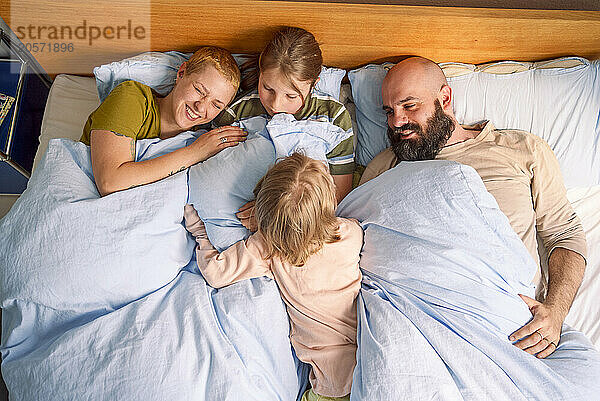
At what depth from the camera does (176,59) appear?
5.13 ft

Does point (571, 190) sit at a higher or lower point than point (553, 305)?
higher

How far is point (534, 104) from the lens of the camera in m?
1.57

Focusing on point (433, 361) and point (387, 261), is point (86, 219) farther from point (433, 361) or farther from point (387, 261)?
point (433, 361)

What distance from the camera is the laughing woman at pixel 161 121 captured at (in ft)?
4.25

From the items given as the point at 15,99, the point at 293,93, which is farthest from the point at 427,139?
the point at 15,99

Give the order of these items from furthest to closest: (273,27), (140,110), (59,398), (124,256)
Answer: (273,27), (140,110), (124,256), (59,398)

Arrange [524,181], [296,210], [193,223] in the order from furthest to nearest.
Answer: [524,181], [193,223], [296,210]

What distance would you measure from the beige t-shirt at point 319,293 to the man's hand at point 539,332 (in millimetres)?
419

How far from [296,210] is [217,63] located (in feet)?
1.94

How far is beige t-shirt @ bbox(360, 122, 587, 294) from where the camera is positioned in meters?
1.42

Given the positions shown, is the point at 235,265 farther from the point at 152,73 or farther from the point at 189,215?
the point at 152,73

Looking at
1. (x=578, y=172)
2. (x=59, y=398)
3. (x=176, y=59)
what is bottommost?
(x=59, y=398)

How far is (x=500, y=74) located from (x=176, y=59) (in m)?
1.09

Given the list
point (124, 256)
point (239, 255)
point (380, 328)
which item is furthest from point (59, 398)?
point (380, 328)
